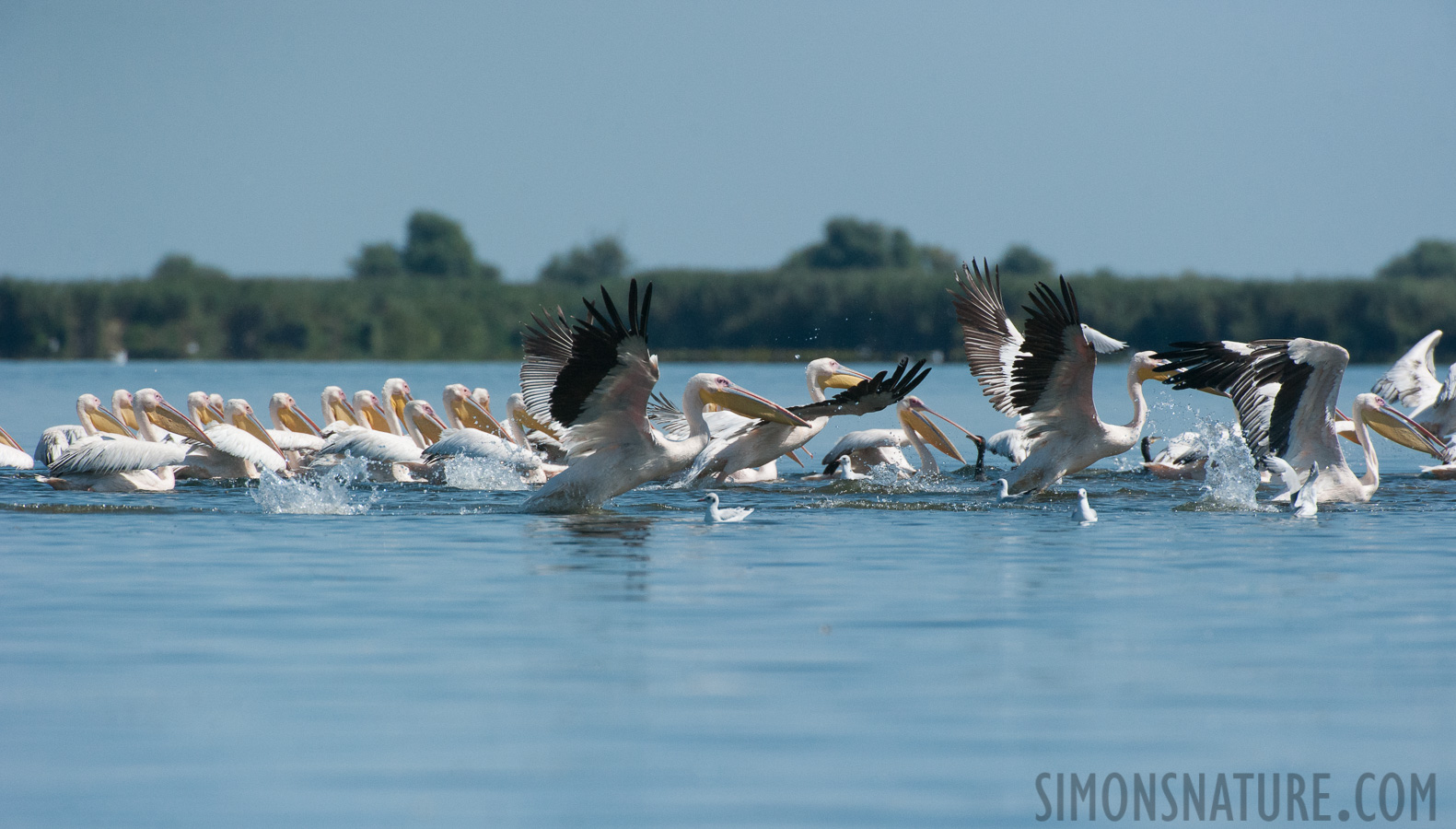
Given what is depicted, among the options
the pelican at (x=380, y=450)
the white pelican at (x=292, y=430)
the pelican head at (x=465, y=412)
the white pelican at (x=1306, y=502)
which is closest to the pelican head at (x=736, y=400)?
the pelican at (x=380, y=450)

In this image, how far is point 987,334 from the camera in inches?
426

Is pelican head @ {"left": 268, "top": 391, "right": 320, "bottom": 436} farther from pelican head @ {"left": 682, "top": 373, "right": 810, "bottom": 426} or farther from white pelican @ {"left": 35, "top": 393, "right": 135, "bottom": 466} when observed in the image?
pelican head @ {"left": 682, "top": 373, "right": 810, "bottom": 426}

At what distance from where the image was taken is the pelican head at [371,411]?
1248 centimetres

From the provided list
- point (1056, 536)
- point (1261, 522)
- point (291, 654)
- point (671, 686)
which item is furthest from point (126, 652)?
point (1261, 522)

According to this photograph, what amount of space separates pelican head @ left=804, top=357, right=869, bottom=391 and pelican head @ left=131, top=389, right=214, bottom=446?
4.05m

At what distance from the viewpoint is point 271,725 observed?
394cm

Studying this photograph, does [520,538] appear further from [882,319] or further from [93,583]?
[882,319]

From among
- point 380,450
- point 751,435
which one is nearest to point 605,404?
point 751,435

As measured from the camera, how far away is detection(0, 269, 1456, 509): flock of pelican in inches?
326

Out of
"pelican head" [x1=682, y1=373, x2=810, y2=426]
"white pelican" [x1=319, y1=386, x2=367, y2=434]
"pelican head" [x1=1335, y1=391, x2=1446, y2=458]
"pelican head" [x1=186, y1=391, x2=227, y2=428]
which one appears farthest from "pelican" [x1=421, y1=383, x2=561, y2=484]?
"pelican head" [x1=1335, y1=391, x2=1446, y2=458]

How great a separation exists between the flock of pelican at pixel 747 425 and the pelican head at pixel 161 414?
0.02m

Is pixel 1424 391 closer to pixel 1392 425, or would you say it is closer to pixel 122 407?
pixel 1392 425

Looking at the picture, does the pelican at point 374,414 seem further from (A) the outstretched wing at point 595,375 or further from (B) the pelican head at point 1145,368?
(B) the pelican head at point 1145,368

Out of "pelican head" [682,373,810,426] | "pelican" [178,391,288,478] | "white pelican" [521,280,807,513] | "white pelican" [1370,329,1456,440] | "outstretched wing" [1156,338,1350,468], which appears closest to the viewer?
"white pelican" [521,280,807,513]
